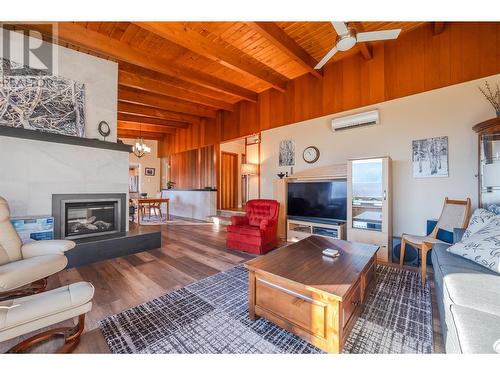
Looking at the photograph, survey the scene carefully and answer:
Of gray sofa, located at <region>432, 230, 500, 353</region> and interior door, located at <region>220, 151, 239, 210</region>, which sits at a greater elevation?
interior door, located at <region>220, 151, 239, 210</region>

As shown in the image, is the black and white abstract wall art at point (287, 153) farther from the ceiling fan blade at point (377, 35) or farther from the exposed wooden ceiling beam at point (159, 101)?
the exposed wooden ceiling beam at point (159, 101)

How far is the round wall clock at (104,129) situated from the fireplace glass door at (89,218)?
117 centimetres

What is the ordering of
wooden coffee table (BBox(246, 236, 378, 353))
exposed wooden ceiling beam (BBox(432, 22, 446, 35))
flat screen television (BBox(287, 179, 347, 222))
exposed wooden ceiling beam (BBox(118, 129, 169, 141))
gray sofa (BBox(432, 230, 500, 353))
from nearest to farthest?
gray sofa (BBox(432, 230, 500, 353))
wooden coffee table (BBox(246, 236, 378, 353))
exposed wooden ceiling beam (BBox(432, 22, 446, 35))
flat screen television (BBox(287, 179, 347, 222))
exposed wooden ceiling beam (BBox(118, 129, 169, 141))

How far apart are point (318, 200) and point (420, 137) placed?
72.2 inches

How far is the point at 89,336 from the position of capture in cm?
146

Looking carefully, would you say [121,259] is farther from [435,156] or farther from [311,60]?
[435,156]

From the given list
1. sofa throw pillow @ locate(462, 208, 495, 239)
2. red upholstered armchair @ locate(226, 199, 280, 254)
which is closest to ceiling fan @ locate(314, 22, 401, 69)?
sofa throw pillow @ locate(462, 208, 495, 239)

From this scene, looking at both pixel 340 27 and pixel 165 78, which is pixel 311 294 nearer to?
pixel 340 27

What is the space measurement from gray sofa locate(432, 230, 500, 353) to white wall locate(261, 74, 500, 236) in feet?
5.31

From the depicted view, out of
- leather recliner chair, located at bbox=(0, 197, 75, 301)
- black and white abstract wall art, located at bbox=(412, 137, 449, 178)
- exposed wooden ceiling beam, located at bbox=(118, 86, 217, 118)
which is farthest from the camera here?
exposed wooden ceiling beam, located at bbox=(118, 86, 217, 118)

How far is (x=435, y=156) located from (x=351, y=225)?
1.55 m

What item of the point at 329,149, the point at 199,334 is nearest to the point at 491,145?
the point at 329,149

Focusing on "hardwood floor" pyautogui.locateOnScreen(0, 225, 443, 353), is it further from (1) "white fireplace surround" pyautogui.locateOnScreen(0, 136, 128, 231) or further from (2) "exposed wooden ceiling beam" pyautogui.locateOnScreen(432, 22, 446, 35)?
(2) "exposed wooden ceiling beam" pyautogui.locateOnScreen(432, 22, 446, 35)

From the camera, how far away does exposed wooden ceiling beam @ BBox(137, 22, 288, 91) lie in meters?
2.66
